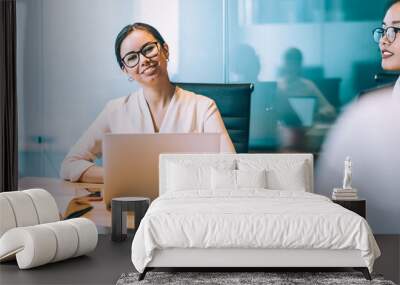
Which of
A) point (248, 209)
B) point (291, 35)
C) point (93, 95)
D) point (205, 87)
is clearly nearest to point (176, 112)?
point (205, 87)

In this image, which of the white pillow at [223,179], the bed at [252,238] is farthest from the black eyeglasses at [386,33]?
the bed at [252,238]

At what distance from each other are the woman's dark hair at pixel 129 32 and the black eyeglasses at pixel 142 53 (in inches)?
2.3

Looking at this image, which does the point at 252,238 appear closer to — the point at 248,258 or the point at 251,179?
the point at 248,258

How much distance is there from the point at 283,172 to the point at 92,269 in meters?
2.15

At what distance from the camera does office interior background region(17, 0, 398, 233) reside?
295 inches

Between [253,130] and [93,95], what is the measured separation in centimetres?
178

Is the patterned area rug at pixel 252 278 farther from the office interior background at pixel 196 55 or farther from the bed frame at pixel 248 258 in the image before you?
the office interior background at pixel 196 55

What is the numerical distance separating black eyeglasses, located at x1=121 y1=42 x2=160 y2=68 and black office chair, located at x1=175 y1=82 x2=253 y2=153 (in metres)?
0.79

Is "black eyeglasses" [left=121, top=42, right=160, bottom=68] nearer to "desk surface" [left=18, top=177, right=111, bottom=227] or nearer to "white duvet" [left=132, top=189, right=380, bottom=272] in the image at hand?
"desk surface" [left=18, top=177, right=111, bottom=227]

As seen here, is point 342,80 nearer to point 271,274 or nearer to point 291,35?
point 291,35

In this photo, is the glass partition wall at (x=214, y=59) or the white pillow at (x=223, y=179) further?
the glass partition wall at (x=214, y=59)

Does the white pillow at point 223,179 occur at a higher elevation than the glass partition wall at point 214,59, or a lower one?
lower

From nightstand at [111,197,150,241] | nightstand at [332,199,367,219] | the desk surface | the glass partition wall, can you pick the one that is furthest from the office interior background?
nightstand at [111,197,150,241]

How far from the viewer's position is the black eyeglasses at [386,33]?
744cm
